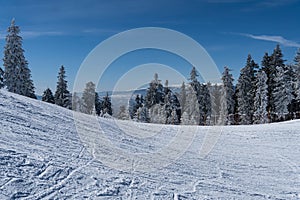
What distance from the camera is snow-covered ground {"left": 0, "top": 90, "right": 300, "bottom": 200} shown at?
18.4ft

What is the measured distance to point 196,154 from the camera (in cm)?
1052

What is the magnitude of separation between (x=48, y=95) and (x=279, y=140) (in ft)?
137

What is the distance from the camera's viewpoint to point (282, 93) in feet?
131

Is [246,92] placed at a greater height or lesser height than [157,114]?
greater

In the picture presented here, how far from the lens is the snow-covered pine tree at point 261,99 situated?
39.5 meters

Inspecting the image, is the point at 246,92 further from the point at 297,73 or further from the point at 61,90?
the point at 61,90

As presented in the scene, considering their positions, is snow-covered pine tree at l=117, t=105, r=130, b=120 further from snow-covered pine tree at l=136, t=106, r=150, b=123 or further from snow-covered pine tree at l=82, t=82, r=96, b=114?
snow-covered pine tree at l=82, t=82, r=96, b=114

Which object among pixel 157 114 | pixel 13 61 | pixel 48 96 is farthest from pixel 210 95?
pixel 13 61

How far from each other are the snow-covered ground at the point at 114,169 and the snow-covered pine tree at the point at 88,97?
35.5 metres

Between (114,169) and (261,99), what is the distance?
36.4 meters

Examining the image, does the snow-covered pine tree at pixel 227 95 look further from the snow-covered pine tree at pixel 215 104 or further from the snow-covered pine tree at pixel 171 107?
the snow-covered pine tree at pixel 171 107

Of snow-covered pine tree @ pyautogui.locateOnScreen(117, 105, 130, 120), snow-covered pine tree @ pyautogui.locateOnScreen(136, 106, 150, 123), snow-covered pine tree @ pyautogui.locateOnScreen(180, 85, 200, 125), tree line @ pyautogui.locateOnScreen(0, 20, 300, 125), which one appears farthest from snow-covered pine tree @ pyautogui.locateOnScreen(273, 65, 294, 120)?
snow-covered pine tree @ pyautogui.locateOnScreen(117, 105, 130, 120)

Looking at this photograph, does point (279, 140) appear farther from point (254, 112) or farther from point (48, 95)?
point (48, 95)

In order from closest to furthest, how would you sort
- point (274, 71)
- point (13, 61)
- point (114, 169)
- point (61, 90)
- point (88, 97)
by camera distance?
point (114, 169) < point (13, 61) < point (274, 71) < point (61, 90) < point (88, 97)
